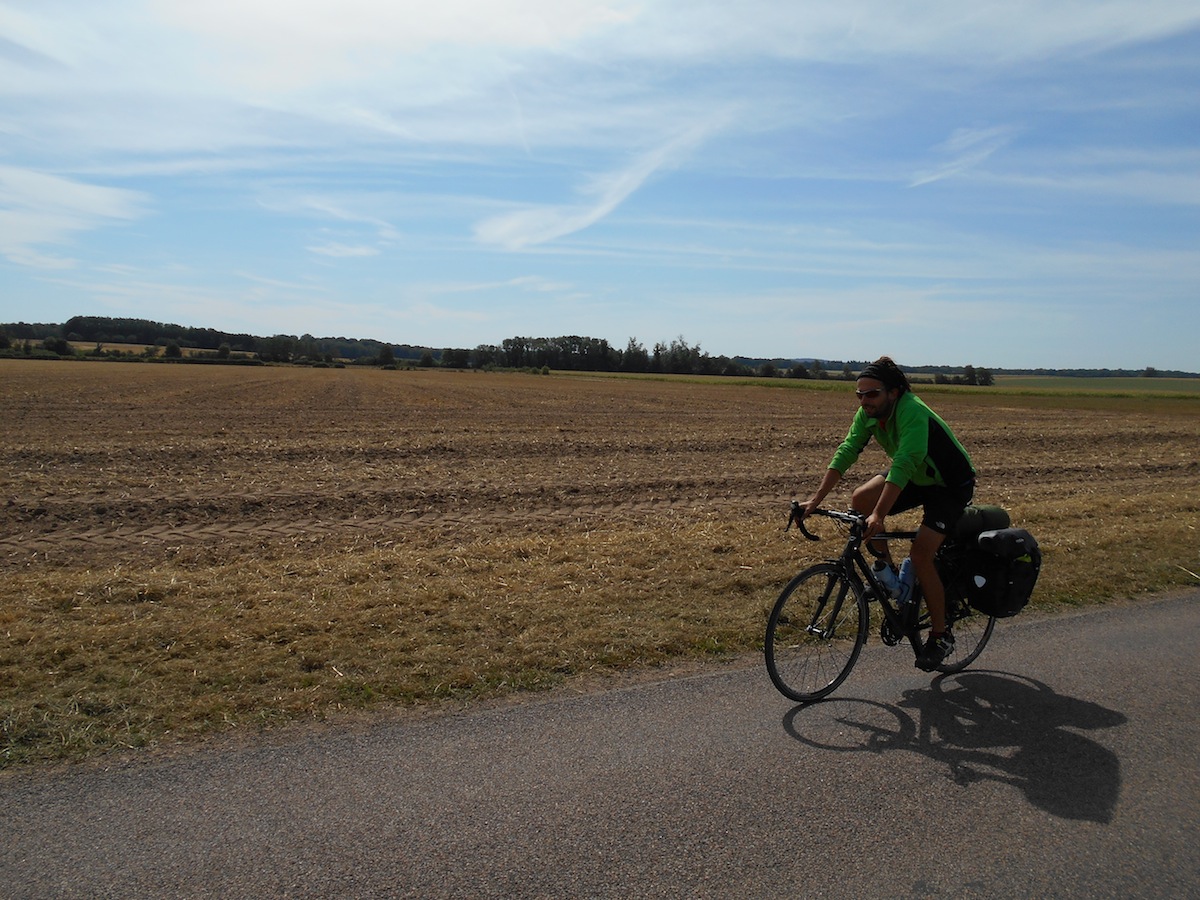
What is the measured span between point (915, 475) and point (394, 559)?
5.14 meters

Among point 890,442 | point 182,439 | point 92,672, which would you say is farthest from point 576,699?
point 182,439

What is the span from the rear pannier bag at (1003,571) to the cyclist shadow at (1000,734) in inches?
21.8

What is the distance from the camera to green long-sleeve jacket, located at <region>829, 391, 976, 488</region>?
189 inches

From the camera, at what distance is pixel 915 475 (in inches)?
198

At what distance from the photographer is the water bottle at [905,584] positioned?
5.24 meters

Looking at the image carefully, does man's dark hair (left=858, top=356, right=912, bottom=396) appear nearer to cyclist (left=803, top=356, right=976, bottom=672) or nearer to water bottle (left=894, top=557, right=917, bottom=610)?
cyclist (left=803, top=356, right=976, bottom=672)

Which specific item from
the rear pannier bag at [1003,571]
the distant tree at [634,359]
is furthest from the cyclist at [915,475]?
the distant tree at [634,359]

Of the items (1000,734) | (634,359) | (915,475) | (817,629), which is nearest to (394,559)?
(817,629)

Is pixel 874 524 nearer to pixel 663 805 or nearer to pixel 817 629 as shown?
pixel 817 629

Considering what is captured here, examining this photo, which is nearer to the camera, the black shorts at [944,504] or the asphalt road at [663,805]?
the asphalt road at [663,805]

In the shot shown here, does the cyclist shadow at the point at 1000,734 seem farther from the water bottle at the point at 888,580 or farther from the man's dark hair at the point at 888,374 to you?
the man's dark hair at the point at 888,374

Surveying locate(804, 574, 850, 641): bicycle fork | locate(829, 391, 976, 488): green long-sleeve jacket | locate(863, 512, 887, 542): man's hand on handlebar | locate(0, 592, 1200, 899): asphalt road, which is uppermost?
locate(829, 391, 976, 488): green long-sleeve jacket

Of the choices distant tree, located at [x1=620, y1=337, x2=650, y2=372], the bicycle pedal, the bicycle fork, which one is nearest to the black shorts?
the bicycle fork

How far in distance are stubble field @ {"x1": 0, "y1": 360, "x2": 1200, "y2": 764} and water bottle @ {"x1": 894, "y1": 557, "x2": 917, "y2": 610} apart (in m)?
1.17
